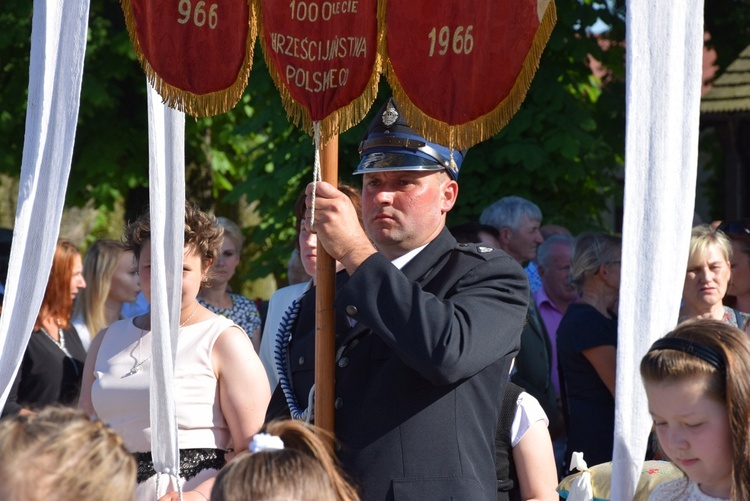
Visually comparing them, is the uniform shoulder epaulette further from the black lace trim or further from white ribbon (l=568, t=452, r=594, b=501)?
the black lace trim

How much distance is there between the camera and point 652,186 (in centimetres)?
234

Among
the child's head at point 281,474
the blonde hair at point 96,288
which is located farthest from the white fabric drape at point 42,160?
the blonde hair at point 96,288

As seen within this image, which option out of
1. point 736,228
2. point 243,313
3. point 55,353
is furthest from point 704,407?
point 243,313

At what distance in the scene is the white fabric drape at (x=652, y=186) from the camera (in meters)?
2.33

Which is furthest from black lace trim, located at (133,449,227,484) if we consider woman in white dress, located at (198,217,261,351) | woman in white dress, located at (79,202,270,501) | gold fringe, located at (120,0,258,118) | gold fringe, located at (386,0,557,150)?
woman in white dress, located at (198,217,261,351)

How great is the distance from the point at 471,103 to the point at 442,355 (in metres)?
0.71

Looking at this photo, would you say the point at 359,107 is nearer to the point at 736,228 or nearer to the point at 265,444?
the point at 265,444

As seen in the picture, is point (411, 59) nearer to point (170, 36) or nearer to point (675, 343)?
point (170, 36)

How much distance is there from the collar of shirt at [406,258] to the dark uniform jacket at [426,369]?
0.7 inches

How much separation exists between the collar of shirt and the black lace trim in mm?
970

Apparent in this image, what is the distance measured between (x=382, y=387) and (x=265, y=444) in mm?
664

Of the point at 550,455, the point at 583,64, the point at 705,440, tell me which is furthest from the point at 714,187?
the point at 705,440

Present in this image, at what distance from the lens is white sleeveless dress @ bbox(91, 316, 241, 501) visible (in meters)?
3.41

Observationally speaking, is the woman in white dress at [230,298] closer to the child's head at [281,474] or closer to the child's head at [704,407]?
the child's head at [281,474]
